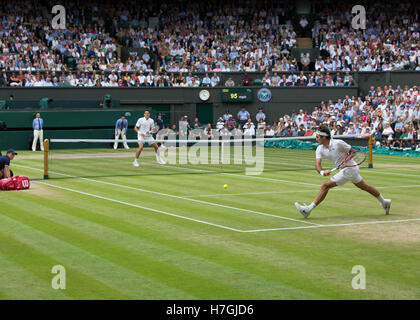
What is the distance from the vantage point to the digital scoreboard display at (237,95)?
44344 millimetres

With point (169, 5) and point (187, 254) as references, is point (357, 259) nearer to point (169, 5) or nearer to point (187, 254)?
point (187, 254)

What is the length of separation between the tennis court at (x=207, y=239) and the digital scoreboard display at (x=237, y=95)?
2334 centimetres

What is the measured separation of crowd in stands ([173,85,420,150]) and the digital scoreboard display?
0.78 metres

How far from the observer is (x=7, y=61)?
1625 inches

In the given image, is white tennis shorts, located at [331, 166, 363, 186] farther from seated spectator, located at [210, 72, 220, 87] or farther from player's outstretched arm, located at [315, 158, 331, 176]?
seated spectator, located at [210, 72, 220, 87]

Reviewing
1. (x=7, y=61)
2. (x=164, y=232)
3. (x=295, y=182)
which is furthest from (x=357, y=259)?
(x=7, y=61)

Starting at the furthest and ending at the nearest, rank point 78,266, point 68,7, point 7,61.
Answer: point 68,7 < point 7,61 < point 78,266

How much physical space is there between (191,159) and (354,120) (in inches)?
456

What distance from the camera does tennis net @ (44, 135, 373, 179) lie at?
79.9ft

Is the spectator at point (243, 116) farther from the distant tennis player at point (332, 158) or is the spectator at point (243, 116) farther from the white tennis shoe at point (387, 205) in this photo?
the distant tennis player at point (332, 158)

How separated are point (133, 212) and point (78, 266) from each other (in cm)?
516

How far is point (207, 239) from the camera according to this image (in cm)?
1159

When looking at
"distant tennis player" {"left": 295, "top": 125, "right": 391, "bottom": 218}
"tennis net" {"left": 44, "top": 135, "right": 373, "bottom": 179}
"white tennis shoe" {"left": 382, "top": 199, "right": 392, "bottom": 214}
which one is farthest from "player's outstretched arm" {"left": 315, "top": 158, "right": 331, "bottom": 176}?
"tennis net" {"left": 44, "top": 135, "right": 373, "bottom": 179}

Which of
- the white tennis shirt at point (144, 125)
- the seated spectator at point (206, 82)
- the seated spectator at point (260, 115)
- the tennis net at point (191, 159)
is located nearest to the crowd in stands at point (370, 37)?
the seated spectator at point (260, 115)
